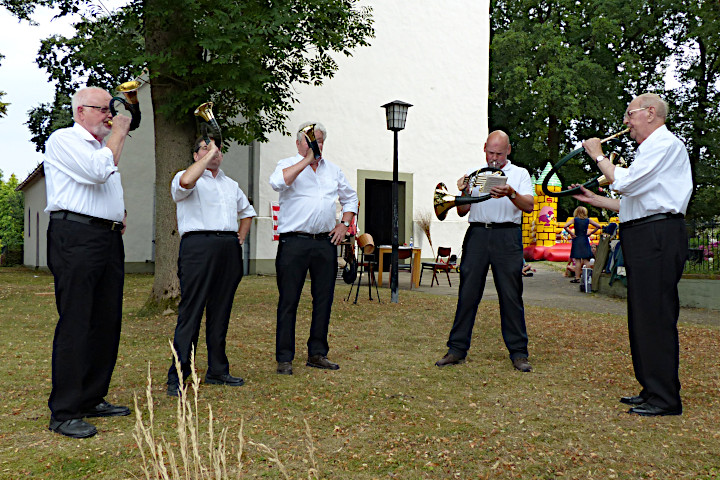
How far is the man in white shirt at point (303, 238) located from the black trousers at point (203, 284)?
0.53m

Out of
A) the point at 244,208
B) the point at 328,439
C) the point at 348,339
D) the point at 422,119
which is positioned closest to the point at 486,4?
the point at 422,119

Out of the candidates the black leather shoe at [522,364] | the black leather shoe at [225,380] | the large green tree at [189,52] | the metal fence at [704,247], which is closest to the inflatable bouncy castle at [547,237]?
the metal fence at [704,247]

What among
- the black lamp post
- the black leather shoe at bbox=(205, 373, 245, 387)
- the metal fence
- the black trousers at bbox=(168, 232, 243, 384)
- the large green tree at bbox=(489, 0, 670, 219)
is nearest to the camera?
the black trousers at bbox=(168, 232, 243, 384)

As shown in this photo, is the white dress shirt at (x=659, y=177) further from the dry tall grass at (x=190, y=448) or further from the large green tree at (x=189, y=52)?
the large green tree at (x=189, y=52)

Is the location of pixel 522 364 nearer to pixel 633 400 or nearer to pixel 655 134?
pixel 633 400

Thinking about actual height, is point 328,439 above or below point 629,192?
below

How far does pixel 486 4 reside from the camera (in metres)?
18.1

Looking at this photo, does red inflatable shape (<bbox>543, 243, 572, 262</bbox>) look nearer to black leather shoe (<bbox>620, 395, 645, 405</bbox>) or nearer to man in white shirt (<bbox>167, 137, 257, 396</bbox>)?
black leather shoe (<bbox>620, 395, 645, 405</bbox>)

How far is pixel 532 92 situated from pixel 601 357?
1909cm

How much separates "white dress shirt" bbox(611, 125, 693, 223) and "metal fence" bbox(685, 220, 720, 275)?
7.22 metres

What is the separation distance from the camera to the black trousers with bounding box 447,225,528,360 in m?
5.04

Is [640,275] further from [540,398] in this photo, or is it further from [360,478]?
→ [360,478]

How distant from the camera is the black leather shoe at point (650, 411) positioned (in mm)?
3707

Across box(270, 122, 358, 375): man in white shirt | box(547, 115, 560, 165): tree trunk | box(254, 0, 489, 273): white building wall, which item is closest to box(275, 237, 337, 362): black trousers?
box(270, 122, 358, 375): man in white shirt
